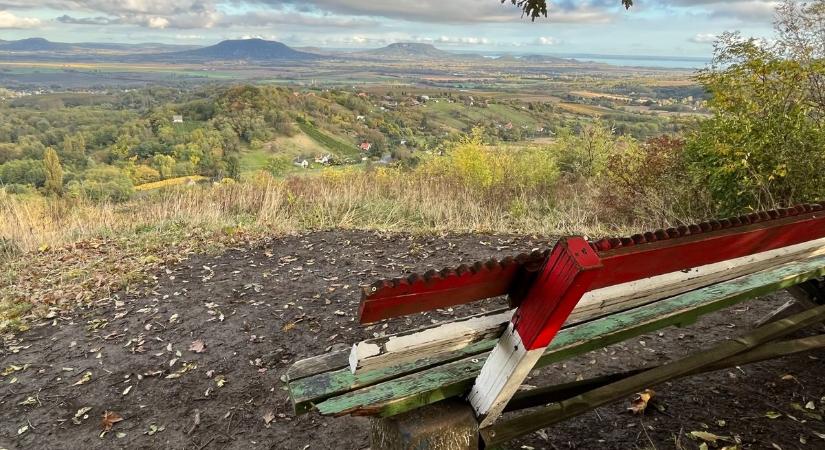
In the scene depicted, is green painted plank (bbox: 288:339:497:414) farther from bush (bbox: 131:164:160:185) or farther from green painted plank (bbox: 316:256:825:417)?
bush (bbox: 131:164:160:185)

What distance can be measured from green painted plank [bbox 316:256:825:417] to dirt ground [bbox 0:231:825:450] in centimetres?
66

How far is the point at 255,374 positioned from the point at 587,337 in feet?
7.95

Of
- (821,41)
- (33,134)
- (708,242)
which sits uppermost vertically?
(821,41)

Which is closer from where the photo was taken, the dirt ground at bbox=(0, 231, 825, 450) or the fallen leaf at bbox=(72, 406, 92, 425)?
the dirt ground at bbox=(0, 231, 825, 450)

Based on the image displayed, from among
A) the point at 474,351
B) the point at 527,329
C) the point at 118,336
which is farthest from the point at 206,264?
the point at 527,329

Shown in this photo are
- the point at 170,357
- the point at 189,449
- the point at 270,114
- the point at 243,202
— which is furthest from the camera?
the point at 270,114

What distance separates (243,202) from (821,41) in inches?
300

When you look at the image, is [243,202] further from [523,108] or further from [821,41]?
[523,108]

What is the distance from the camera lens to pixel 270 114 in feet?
184

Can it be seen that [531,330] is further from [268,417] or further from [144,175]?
[144,175]

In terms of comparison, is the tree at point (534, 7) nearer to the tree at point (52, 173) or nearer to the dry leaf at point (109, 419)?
the dry leaf at point (109, 419)

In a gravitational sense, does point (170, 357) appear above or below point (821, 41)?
below

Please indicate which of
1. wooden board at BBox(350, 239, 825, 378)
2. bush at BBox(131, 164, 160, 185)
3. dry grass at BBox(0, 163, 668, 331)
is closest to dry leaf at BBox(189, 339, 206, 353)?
dry grass at BBox(0, 163, 668, 331)

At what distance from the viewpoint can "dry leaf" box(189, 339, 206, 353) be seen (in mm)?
3774
